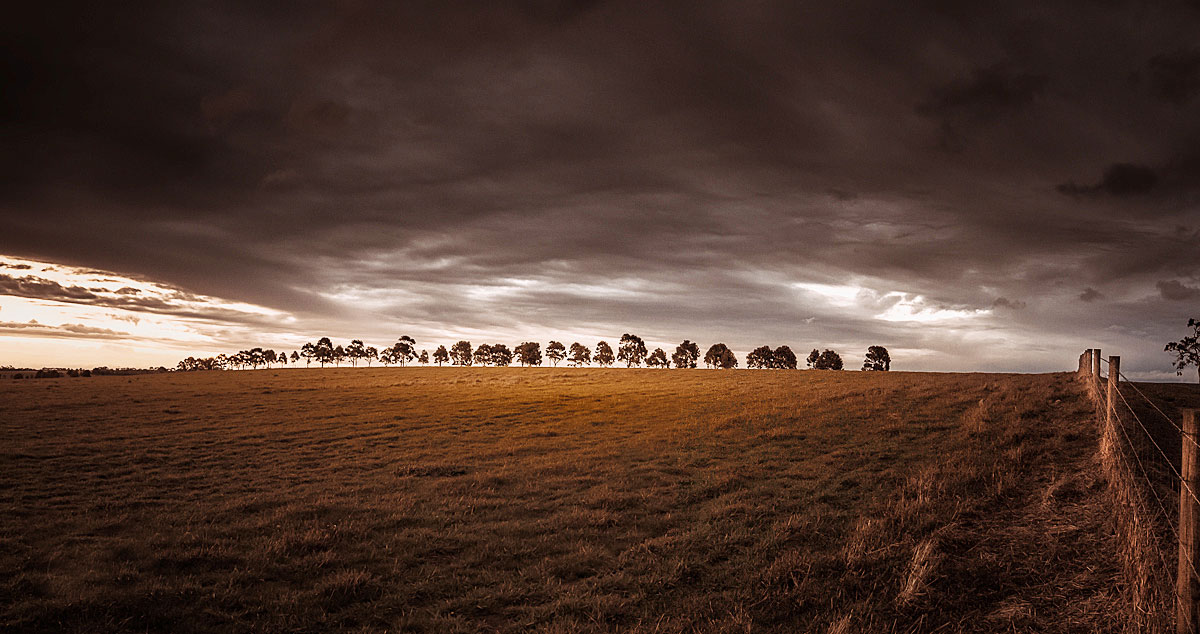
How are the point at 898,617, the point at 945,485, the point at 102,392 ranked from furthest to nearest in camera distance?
1. the point at 102,392
2. the point at 945,485
3. the point at 898,617

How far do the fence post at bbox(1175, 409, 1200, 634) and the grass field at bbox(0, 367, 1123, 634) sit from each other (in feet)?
4.43

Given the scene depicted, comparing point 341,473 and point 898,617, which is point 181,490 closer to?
point 341,473

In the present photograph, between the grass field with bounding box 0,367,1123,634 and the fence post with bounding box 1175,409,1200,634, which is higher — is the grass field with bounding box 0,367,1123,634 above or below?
below

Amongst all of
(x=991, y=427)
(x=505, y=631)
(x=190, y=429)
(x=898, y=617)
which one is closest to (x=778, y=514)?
(x=898, y=617)

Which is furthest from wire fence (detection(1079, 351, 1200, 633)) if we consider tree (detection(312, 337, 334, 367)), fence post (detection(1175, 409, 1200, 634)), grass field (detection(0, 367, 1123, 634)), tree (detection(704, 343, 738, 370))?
tree (detection(312, 337, 334, 367))

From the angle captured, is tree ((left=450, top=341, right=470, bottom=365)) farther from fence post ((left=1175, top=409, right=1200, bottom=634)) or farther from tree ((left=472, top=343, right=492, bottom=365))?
fence post ((left=1175, top=409, right=1200, bottom=634))

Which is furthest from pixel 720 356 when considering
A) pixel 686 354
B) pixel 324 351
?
pixel 324 351

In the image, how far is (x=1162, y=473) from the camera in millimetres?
13211

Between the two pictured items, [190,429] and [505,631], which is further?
[190,429]

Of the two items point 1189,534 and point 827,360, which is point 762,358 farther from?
point 1189,534

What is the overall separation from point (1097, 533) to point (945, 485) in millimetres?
3785

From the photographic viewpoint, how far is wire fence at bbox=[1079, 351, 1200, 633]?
20.9 ft

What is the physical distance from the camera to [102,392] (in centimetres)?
5481

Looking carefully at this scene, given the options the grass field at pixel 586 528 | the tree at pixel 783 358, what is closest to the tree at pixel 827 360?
the tree at pixel 783 358
